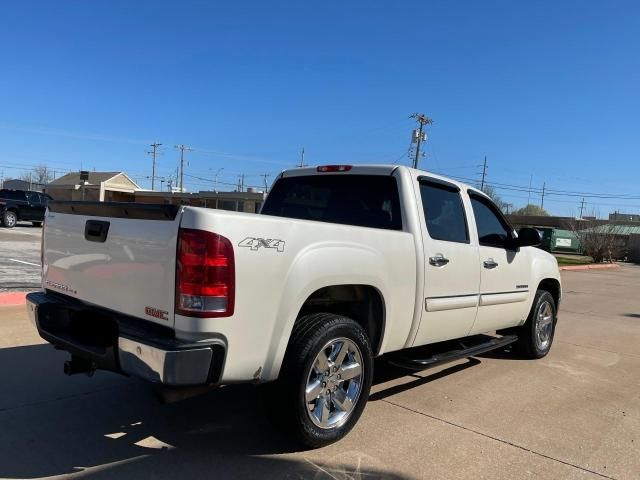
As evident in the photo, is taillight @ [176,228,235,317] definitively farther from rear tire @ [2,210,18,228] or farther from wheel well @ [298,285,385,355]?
rear tire @ [2,210,18,228]

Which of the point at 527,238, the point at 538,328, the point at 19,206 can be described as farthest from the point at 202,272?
the point at 19,206

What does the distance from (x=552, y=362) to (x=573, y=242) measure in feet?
147

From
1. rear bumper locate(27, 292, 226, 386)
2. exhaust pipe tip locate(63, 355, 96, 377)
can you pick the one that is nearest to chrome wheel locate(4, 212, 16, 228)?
rear bumper locate(27, 292, 226, 386)

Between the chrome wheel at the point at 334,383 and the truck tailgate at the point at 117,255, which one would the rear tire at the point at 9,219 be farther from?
the chrome wheel at the point at 334,383

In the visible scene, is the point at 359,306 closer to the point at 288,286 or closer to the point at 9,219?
the point at 288,286

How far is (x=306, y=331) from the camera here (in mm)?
3580

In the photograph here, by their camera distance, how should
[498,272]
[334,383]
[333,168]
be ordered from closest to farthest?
[334,383], [333,168], [498,272]

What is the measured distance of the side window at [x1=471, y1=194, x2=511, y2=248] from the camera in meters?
5.44

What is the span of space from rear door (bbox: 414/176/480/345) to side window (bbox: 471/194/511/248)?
277mm

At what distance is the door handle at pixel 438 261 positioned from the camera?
452 centimetres

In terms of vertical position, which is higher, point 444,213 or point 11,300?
point 444,213

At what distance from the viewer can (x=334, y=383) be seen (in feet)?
12.6

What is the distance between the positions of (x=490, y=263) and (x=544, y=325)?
1991mm

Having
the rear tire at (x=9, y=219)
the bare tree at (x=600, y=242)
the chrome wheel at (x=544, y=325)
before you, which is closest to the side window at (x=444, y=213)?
the chrome wheel at (x=544, y=325)
